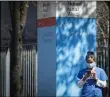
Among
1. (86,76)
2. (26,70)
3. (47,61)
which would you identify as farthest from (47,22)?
(86,76)

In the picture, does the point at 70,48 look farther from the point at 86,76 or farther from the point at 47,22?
the point at 86,76

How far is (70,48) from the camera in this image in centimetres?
1063

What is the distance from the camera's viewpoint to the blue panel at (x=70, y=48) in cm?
1053

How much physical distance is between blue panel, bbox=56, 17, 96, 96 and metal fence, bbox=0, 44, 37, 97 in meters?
1.63

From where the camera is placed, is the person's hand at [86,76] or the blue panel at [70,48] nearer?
the person's hand at [86,76]

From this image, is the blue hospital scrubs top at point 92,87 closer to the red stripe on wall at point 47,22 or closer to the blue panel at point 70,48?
the blue panel at point 70,48

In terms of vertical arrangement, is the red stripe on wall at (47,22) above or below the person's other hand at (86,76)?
above

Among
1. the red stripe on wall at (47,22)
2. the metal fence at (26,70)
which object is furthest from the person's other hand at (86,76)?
the metal fence at (26,70)

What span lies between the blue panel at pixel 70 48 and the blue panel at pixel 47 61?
15 centimetres

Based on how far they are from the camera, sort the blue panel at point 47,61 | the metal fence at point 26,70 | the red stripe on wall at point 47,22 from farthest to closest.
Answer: the metal fence at point 26,70 < the blue panel at point 47,61 < the red stripe on wall at point 47,22

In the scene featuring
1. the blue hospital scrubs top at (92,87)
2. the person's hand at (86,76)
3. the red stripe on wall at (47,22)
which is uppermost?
the red stripe on wall at (47,22)

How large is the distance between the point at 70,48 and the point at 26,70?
7.90 feet

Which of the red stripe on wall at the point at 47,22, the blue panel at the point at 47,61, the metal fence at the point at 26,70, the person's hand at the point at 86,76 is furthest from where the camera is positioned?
the metal fence at the point at 26,70

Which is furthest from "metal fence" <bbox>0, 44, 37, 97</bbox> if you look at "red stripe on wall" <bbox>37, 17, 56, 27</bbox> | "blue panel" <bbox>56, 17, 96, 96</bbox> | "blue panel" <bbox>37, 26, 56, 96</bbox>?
"blue panel" <bbox>56, 17, 96, 96</bbox>
